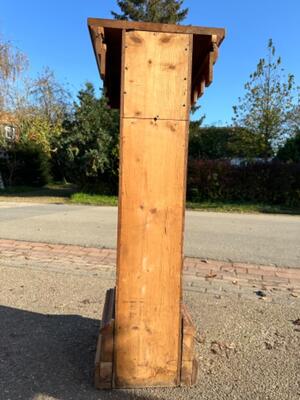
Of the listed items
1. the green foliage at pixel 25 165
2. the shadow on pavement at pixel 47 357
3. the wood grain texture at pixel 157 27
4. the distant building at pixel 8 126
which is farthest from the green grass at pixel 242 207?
the distant building at pixel 8 126

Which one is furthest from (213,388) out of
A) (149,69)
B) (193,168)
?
(193,168)

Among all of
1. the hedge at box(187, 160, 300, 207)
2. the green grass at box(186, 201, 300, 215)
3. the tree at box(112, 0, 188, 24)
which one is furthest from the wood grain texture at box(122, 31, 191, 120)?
the tree at box(112, 0, 188, 24)

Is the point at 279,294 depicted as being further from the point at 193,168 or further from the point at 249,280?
the point at 193,168

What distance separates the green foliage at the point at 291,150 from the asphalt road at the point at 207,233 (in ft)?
25.9

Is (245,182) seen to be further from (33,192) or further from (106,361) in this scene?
(106,361)

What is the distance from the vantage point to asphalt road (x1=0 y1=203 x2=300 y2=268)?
272 inches

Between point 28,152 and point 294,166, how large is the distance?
15532 millimetres

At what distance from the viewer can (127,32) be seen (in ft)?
8.21

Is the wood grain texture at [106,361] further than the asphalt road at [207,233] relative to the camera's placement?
No

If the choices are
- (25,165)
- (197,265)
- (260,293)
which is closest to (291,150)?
(25,165)

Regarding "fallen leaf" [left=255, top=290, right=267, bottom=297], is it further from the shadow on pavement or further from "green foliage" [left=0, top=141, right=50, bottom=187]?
"green foliage" [left=0, top=141, right=50, bottom=187]

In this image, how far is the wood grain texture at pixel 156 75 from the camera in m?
2.51

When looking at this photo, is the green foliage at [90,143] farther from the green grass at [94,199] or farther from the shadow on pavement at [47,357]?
the shadow on pavement at [47,357]

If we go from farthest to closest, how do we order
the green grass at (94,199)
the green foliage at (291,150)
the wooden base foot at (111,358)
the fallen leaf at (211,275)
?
1. the green foliage at (291,150)
2. the green grass at (94,199)
3. the fallen leaf at (211,275)
4. the wooden base foot at (111,358)
